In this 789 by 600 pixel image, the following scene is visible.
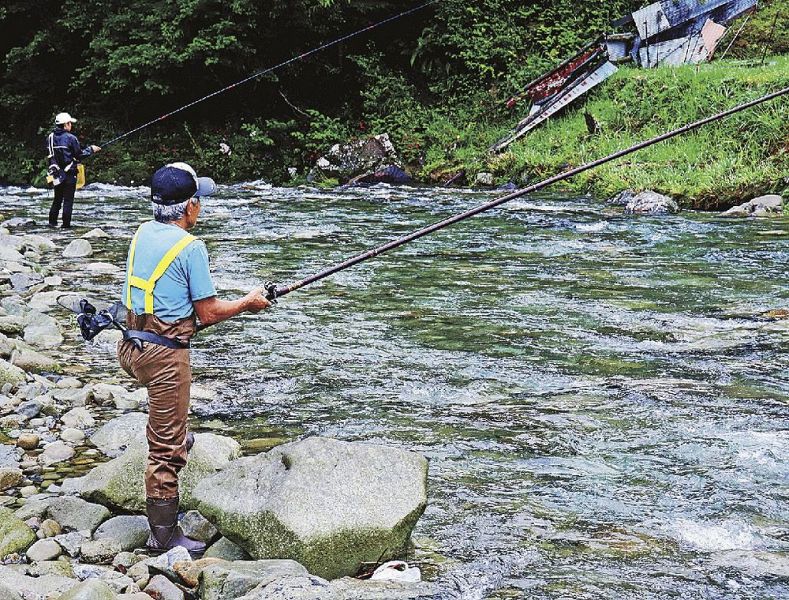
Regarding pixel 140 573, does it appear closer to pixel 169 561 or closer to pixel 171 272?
pixel 169 561

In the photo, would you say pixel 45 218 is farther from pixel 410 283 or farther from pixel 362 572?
pixel 362 572

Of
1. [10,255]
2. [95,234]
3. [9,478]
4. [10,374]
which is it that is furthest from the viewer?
[95,234]

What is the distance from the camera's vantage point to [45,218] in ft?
48.1

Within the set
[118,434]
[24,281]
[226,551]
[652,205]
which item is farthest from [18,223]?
[226,551]

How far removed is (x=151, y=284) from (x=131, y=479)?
98 centimetres

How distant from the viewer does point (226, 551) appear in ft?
12.4

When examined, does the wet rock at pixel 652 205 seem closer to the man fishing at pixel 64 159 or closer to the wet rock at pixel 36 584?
the man fishing at pixel 64 159

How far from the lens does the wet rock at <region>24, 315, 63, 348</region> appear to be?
22.7ft

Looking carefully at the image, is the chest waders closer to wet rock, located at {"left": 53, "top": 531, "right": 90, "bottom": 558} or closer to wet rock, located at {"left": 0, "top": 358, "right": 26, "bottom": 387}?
wet rock, located at {"left": 53, "top": 531, "right": 90, "bottom": 558}

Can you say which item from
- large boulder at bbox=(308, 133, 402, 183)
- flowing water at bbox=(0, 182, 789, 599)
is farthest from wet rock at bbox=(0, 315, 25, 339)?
large boulder at bbox=(308, 133, 402, 183)

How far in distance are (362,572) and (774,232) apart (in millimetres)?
9098

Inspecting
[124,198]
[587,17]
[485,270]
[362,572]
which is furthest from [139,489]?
[587,17]

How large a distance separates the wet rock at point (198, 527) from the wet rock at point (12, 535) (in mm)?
605

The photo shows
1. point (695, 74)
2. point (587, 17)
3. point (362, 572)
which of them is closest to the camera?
point (362, 572)
